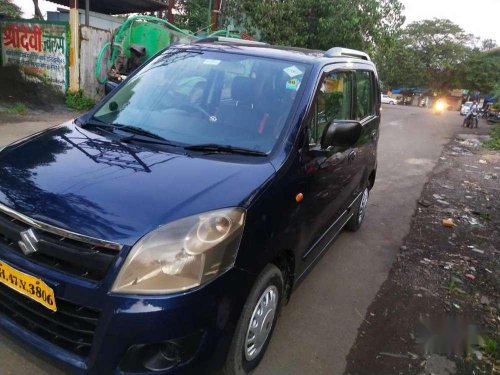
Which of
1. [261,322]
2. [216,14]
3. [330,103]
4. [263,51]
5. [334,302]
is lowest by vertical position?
[334,302]

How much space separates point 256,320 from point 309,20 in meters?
13.6

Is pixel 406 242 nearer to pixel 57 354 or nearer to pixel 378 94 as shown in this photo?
pixel 378 94

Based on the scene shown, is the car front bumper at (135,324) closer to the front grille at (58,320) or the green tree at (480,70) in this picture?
the front grille at (58,320)

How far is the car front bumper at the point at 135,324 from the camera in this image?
1777 mm

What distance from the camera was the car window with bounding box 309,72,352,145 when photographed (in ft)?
9.56

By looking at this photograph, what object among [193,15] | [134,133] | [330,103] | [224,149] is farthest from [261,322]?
[193,15]

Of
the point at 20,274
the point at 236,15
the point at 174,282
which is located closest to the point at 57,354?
A: the point at 20,274

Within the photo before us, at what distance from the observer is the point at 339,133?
9.07ft

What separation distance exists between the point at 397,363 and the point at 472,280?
6.08ft

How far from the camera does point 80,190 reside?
204 cm

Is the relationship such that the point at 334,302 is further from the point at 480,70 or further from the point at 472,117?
the point at 480,70

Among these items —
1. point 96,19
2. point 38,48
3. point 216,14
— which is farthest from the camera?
point 96,19

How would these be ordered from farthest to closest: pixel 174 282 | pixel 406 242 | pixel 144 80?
pixel 406 242 < pixel 144 80 < pixel 174 282

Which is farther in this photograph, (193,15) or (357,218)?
(193,15)
